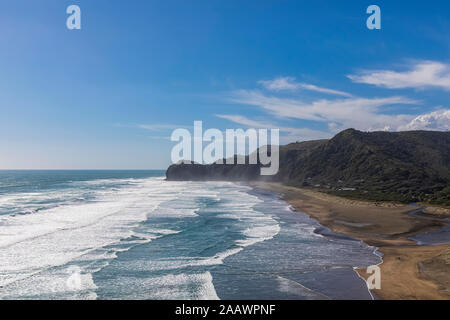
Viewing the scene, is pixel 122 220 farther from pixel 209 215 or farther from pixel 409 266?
pixel 409 266

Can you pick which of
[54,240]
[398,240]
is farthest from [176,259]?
[398,240]

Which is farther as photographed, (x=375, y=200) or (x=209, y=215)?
(x=375, y=200)
